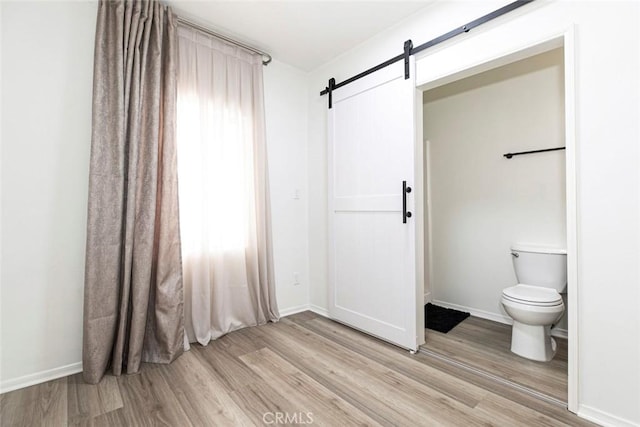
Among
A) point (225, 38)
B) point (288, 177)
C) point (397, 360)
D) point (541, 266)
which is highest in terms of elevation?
point (225, 38)

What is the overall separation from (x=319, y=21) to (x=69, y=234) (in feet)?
7.52

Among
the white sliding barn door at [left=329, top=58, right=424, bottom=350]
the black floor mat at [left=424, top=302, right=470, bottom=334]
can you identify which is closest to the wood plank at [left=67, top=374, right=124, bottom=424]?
the white sliding barn door at [left=329, top=58, right=424, bottom=350]

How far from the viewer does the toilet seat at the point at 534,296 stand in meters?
1.99

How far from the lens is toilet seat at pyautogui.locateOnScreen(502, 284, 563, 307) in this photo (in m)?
1.99

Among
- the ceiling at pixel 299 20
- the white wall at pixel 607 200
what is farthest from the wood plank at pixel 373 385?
the ceiling at pixel 299 20

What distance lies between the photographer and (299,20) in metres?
2.27

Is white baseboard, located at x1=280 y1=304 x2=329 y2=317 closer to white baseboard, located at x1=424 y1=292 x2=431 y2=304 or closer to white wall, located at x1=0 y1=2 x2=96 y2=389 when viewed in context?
white baseboard, located at x1=424 y1=292 x2=431 y2=304

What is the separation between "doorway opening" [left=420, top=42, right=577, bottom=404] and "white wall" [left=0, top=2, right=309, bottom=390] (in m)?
2.47

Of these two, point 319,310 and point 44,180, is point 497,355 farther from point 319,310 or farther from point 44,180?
point 44,180

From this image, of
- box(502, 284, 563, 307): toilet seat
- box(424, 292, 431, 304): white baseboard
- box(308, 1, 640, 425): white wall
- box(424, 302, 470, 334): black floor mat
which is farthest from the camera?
box(424, 292, 431, 304): white baseboard

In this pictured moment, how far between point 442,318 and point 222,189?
2333mm

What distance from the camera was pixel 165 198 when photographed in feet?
6.77

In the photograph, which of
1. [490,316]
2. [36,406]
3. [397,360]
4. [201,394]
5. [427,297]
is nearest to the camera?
[36,406]

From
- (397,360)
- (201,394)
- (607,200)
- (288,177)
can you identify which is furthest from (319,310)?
(607,200)
